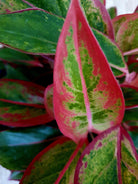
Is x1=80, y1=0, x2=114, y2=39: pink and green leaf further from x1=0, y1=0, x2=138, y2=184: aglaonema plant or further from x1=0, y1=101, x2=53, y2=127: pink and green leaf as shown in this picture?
x1=0, y1=101, x2=53, y2=127: pink and green leaf

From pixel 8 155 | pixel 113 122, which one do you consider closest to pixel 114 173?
pixel 113 122

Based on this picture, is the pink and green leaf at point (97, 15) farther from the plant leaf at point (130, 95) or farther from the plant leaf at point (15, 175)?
the plant leaf at point (15, 175)

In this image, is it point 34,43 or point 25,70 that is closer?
point 34,43

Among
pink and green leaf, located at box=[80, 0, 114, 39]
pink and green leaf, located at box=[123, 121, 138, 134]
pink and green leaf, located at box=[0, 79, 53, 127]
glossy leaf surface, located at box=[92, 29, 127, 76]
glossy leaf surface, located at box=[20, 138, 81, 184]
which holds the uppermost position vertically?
pink and green leaf, located at box=[80, 0, 114, 39]

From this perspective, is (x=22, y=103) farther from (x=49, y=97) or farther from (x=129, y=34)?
(x=129, y=34)

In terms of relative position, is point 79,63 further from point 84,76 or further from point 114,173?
point 114,173

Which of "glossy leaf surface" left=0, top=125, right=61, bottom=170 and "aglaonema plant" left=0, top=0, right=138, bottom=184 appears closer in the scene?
"aglaonema plant" left=0, top=0, right=138, bottom=184

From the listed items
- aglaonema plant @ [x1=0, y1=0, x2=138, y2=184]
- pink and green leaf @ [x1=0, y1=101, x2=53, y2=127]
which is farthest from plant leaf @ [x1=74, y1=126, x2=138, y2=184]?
pink and green leaf @ [x1=0, y1=101, x2=53, y2=127]
